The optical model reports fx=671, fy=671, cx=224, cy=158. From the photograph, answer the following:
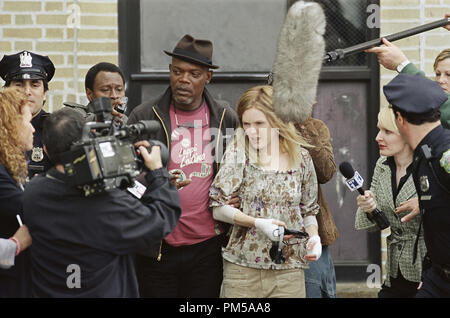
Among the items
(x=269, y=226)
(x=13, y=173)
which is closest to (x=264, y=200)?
(x=269, y=226)

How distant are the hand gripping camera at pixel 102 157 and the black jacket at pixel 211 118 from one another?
97 cm

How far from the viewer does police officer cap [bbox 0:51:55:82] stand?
14.4 ft

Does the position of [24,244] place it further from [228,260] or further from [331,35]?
[331,35]

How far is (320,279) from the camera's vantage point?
4.01 m

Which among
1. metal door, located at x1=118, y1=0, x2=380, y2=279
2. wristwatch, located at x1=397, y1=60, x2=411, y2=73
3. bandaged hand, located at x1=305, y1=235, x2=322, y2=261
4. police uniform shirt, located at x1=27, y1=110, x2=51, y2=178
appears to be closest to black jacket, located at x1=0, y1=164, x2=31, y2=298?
police uniform shirt, located at x1=27, y1=110, x2=51, y2=178

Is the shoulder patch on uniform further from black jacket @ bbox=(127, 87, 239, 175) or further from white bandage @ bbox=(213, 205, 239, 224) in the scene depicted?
black jacket @ bbox=(127, 87, 239, 175)

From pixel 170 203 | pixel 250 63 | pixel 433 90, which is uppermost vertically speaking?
pixel 250 63

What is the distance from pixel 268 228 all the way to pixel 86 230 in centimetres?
104

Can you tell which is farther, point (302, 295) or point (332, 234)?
point (332, 234)

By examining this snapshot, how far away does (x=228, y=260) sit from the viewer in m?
3.79

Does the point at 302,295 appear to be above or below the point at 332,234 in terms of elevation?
below

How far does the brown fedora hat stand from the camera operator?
1170 millimetres
